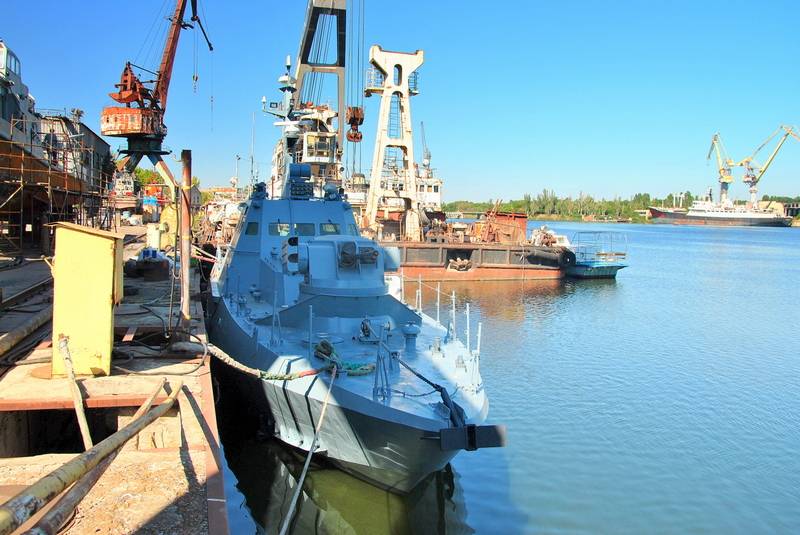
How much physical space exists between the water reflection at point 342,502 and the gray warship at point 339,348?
0.38m

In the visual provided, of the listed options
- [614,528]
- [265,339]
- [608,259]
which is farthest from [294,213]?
[608,259]

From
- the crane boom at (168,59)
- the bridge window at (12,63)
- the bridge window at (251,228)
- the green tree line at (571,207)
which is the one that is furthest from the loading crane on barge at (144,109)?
the green tree line at (571,207)

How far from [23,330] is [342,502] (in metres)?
5.46

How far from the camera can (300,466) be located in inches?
440

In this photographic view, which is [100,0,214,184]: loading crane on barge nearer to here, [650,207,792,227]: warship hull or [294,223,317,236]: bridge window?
[294,223,317,236]: bridge window

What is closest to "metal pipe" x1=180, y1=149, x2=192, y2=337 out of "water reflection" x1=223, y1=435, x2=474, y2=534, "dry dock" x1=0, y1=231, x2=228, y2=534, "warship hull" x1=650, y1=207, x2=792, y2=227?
"dry dock" x1=0, y1=231, x2=228, y2=534

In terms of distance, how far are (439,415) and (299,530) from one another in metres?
2.98

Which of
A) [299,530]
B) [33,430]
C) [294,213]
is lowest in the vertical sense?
[299,530]

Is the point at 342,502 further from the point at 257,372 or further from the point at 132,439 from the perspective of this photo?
the point at 132,439

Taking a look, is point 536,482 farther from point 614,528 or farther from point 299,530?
point 299,530

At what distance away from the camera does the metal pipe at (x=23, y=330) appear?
8.69 metres

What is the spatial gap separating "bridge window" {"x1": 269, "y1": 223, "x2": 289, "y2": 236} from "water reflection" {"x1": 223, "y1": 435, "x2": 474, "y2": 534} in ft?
18.4

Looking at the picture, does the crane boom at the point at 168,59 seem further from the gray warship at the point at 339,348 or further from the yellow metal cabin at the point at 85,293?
the yellow metal cabin at the point at 85,293

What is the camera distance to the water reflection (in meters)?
9.57
